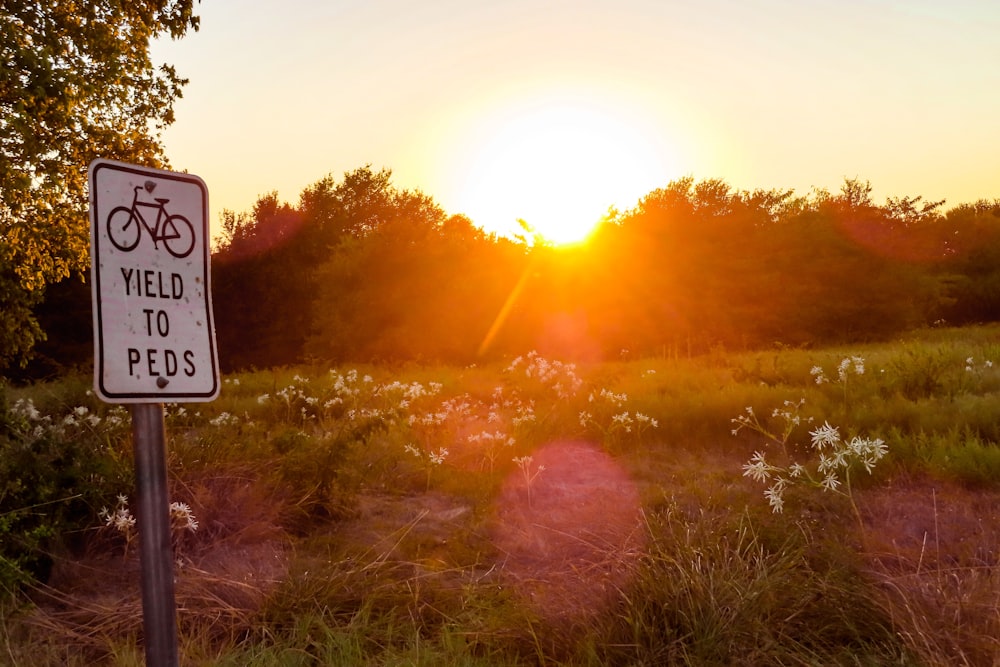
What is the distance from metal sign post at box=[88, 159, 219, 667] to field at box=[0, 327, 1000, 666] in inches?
53.6

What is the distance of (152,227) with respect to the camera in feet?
6.65

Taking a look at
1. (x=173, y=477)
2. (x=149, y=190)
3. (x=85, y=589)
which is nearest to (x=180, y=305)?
(x=149, y=190)

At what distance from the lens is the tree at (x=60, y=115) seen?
33.0ft

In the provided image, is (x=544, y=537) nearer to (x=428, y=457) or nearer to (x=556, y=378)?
(x=428, y=457)

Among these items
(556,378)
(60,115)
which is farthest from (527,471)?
(60,115)

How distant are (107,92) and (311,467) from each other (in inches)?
352

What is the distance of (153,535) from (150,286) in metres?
0.68

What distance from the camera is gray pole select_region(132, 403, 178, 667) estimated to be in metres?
1.94

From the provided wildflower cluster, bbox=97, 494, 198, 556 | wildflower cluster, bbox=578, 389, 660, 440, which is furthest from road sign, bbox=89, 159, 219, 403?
wildflower cluster, bbox=578, 389, 660, 440

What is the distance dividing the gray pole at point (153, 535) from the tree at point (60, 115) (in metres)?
9.70

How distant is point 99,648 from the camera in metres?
3.54

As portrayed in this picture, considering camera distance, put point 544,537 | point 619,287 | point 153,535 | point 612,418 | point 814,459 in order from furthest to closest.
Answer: point 619,287, point 612,418, point 814,459, point 544,537, point 153,535

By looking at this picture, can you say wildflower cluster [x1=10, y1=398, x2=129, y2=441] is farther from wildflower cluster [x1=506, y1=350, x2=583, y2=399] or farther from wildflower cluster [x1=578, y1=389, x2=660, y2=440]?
wildflower cluster [x1=506, y1=350, x2=583, y2=399]

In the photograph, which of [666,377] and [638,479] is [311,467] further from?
[666,377]
